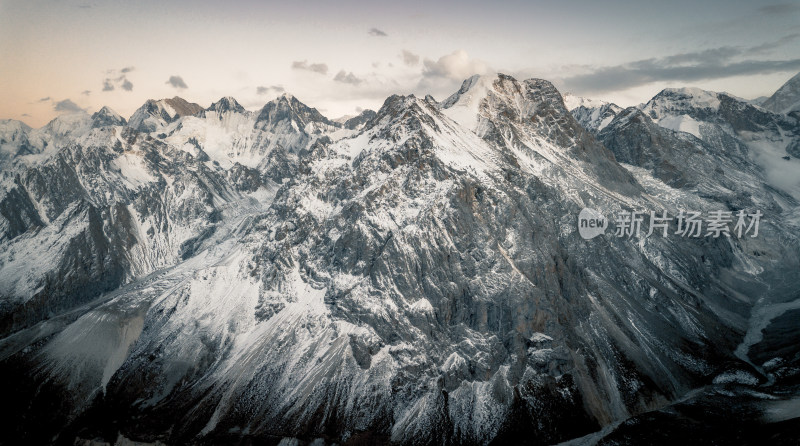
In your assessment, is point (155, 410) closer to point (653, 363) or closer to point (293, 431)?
point (293, 431)

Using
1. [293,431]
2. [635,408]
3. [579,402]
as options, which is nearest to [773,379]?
[635,408]

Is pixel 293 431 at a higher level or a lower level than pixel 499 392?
lower

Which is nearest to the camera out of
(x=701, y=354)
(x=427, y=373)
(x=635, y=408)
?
(x=635, y=408)

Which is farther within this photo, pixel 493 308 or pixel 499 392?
pixel 493 308

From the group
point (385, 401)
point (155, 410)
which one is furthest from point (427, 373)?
point (155, 410)

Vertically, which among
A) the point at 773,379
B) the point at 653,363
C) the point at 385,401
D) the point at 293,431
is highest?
the point at 773,379

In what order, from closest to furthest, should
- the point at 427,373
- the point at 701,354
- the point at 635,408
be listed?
1. the point at 635,408
2. the point at 427,373
3. the point at 701,354

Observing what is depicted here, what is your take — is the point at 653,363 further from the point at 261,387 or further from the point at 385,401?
the point at 261,387

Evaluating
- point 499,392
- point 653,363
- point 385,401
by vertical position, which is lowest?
point 385,401

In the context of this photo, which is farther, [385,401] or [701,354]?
Result: [701,354]
